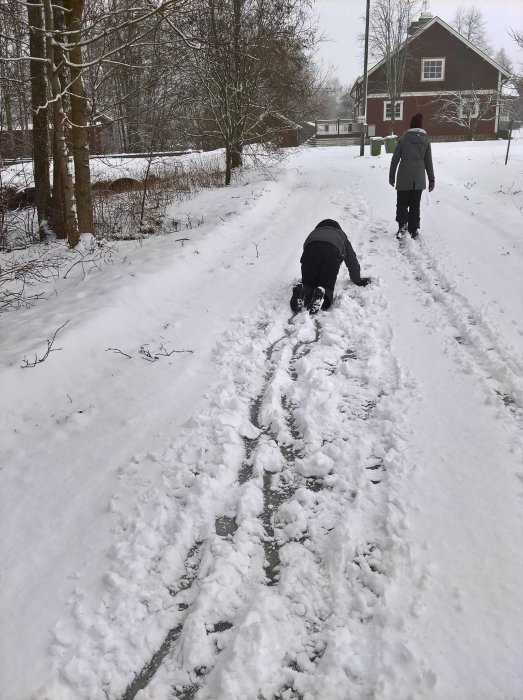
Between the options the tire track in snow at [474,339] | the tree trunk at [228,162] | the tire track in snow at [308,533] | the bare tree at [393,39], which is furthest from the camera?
Answer: the bare tree at [393,39]

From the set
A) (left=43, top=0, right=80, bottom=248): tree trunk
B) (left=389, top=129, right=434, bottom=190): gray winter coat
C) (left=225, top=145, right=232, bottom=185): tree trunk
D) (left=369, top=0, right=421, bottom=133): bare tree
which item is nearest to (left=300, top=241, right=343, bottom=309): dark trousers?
(left=389, top=129, right=434, bottom=190): gray winter coat

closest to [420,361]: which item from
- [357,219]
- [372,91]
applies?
[357,219]

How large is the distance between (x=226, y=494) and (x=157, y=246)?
20.0 feet

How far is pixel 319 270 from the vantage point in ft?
18.1

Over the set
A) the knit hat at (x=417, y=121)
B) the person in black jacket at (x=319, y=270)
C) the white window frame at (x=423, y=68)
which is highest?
the white window frame at (x=423, y=68)

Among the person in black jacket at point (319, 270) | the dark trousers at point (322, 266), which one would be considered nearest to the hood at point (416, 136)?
the person in black jacket at point (319, 270)

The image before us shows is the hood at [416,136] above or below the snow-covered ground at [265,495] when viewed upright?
above

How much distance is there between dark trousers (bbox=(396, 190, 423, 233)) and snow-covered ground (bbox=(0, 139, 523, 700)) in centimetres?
244

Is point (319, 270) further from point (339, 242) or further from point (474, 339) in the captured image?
point (474, 339)

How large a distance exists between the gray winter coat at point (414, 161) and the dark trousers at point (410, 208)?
97 mm

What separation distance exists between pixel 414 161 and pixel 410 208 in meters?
0.79

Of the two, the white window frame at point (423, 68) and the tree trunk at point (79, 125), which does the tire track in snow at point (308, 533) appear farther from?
the white window frame at point (423, 68)

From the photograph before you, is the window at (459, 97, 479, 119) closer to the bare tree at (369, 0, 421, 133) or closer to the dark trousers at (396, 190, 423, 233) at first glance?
the bare tree at (369, 0, 421, 133)

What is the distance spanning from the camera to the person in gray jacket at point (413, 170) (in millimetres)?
7832
